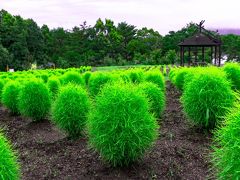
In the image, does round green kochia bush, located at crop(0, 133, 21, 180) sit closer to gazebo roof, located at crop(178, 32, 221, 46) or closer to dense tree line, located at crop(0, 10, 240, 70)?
gazebo roof, located at crop(178, 32, 221, 46)

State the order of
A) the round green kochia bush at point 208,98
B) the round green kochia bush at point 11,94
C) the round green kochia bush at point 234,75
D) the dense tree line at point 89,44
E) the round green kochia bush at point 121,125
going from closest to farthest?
the round green kochia bush at point 121,125
the round green kochia bush at point 208,98
the round green kochia bush at point 234,75
the round green kochia bush at point 11,94
the dense tree line at point 89,44

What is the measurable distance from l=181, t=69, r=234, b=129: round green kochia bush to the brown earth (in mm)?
352

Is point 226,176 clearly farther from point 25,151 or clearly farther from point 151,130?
point 25,151

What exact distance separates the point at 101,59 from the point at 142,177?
39712 mm

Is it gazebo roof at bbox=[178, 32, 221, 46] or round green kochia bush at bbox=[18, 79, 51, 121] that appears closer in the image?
round green kochia bush at bbox=[18, 79, 51, 121]

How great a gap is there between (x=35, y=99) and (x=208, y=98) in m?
4.05

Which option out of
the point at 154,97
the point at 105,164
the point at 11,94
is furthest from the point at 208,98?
the point at 11,94

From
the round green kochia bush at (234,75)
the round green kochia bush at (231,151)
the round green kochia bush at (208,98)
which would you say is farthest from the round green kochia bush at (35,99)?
the round green kochia bush at (231,151)

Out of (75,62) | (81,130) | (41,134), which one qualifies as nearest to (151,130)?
(81,130)

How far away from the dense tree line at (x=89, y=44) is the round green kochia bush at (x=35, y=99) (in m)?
30.0

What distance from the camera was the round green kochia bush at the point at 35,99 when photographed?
8242 millimetres

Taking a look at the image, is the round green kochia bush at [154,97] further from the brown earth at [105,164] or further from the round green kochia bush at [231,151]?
the round green kochia bush at [231,151]

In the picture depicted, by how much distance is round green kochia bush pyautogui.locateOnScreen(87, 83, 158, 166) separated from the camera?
4.64m

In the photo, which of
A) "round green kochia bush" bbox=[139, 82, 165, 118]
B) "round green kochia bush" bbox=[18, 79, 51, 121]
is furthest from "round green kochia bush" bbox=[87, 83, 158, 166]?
"round green kochia bush" bbox=[18, 79, 51, 121]
